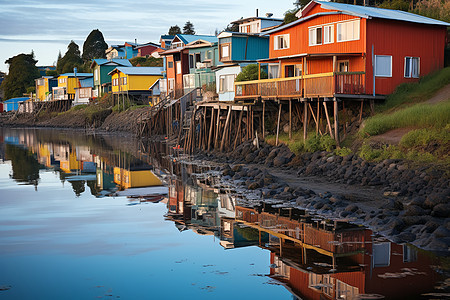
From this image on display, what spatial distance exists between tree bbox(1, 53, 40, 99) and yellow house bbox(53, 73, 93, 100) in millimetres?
30320

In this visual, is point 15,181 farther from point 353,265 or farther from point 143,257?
point 353,265

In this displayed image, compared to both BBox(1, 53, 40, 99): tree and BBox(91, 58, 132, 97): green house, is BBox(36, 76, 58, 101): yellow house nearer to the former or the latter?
BBox(1, 53, 40, 99): tree

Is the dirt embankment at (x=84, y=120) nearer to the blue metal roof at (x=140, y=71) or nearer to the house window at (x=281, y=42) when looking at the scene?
the blue metal roof at (x=140, y=71)

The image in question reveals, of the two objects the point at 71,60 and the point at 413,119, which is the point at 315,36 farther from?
the point at 71,60

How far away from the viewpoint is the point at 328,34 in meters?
32.9

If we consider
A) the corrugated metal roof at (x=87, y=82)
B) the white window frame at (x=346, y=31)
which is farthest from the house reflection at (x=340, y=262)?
the corrugated metal roof at (x=87, y=82)

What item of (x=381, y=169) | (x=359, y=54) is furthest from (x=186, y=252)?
(x=359, y=54)

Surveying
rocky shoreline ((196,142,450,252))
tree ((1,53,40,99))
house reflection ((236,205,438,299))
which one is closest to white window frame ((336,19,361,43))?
rocky shoreline ((196,142,450,252))

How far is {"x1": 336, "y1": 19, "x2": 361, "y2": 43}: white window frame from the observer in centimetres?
3070

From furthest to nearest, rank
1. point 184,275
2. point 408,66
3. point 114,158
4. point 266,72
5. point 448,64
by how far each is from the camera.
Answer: point 114,158
point 266,72
point 448,64
point 408,66
point 184,275

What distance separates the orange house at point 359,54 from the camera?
1147 inches

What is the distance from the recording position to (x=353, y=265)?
1473cm

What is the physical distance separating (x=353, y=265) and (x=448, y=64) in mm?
23071

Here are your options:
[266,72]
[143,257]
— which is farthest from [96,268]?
[266,72]
